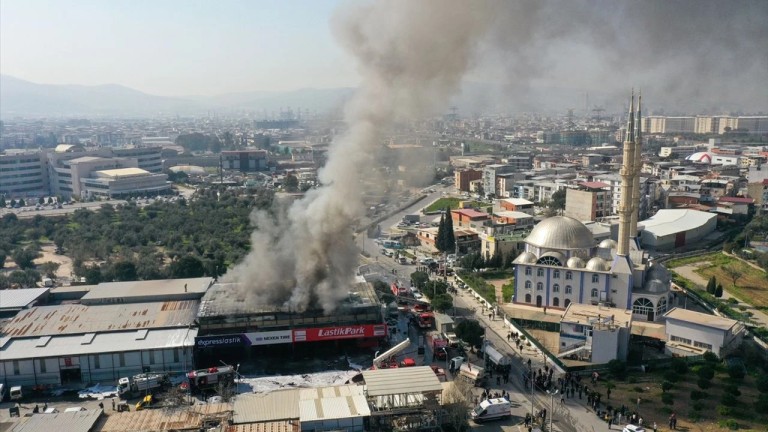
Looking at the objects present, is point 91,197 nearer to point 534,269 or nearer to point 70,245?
point 70,245

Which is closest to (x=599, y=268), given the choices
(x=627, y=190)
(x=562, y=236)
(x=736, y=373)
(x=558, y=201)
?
(x=562, y=236)

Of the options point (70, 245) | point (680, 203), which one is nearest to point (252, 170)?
point (70, 245)

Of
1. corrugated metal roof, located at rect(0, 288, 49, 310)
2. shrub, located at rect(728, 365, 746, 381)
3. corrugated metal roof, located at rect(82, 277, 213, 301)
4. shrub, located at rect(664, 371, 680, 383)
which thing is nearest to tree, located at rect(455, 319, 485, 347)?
shrub, located at rect(664, 371, 680, 383)

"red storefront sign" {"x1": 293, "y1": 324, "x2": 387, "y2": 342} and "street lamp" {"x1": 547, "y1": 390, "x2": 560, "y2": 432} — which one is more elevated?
"red storefront sign" {"x1": 293, "y1": 324, "x2": 387, "y2": 342}

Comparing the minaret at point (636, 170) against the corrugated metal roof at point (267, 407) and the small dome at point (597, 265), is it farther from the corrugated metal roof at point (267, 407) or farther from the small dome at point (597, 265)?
the corrugated metal roof at point (267, 407)

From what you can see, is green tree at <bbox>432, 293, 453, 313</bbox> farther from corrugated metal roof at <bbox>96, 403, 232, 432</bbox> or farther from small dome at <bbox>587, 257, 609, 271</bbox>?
corrugated metal roof at <bbox>96, 403, 232, 432</bbox>

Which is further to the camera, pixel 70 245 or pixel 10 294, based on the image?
pixel 70 245

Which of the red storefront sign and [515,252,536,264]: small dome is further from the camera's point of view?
[515,252,536,264]: small dome
